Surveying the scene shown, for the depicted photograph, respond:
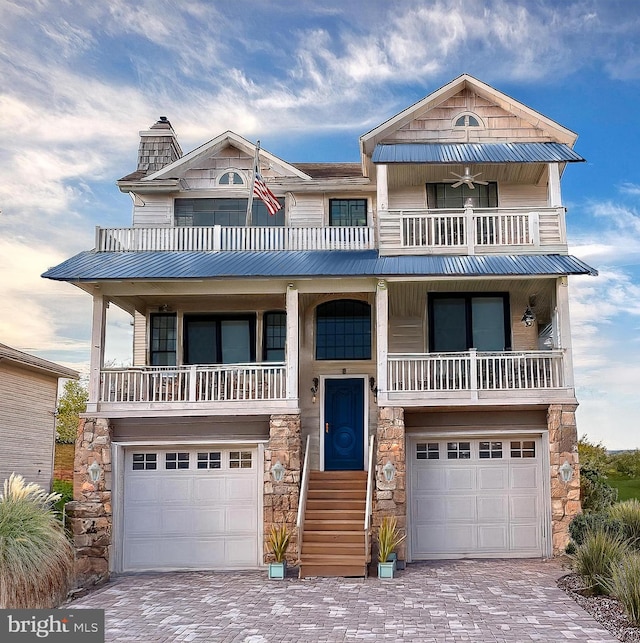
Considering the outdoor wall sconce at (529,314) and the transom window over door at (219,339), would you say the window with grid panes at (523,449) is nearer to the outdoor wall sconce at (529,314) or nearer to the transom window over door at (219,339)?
the outdoor wall sconce at (529,314)

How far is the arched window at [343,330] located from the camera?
59.1 feet

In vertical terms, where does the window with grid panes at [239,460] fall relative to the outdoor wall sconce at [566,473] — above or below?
above

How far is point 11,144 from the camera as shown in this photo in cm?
1873

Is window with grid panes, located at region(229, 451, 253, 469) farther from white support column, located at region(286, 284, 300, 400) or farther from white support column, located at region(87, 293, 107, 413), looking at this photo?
white support column, located at region(87, 293, 107, 413)

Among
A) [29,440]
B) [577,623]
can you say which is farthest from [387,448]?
[29,440]

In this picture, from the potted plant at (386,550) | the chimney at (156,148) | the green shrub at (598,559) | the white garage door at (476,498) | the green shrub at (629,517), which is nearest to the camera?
the green shrub at (598,559)

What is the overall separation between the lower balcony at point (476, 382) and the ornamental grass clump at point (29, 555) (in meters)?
6.88

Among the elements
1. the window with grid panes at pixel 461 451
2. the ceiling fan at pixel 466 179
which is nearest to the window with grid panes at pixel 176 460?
the window with grid panes at pixel 461 451

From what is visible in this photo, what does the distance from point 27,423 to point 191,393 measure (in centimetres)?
817

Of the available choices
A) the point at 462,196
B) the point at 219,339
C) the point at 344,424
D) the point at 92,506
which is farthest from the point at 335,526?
the point at 462,196

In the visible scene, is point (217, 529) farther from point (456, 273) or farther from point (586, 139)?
point (586, 139)

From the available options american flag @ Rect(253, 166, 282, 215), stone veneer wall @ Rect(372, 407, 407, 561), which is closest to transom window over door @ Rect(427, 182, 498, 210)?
american flag @ Rect(253, 166, 282, 215)

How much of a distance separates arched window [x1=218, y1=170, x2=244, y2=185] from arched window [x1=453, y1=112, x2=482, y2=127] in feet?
18.3

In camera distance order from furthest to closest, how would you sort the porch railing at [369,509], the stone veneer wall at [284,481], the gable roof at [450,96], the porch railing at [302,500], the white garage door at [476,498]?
1. the gable roof at [450,96]
2. the white garage door at [476,498]
3. the stone veneer wall at [284,481]
4. the porch railing at [302,500]
5. the porch railing at [369,509]
